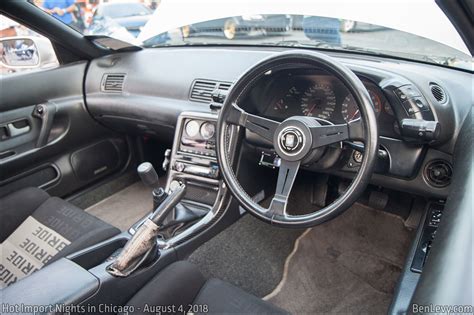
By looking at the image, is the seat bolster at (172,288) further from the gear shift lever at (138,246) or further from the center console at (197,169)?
the center console at (197,169)

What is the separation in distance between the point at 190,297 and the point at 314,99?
82 centimetres

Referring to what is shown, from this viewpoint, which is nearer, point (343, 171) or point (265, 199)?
point (343, 171)

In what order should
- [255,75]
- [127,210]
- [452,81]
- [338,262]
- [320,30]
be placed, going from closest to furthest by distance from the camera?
1. [255,75]
2. [452,81]
3. [320,30]
4. [338,262]
5. [127,210]

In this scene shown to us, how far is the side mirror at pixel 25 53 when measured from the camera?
6.77ft

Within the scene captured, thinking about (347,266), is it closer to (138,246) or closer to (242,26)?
(138,246)

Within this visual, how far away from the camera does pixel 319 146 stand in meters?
1.15

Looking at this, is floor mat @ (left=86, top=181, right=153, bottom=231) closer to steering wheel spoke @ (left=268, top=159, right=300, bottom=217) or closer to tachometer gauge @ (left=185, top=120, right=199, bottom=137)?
tachometer gauge @ (left=185, top=120, right=199, bottom=137)

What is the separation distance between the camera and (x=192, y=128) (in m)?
1.74

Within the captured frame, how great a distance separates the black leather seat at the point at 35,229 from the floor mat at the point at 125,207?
0.44m

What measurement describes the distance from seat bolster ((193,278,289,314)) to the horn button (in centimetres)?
47

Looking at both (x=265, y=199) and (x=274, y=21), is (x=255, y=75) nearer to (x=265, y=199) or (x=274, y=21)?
(x=274, y=21)

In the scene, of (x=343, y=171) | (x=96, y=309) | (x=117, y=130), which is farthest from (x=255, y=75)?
(x=117, y=130)

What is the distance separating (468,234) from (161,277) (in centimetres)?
94

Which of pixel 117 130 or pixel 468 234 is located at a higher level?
pixel 468 234
